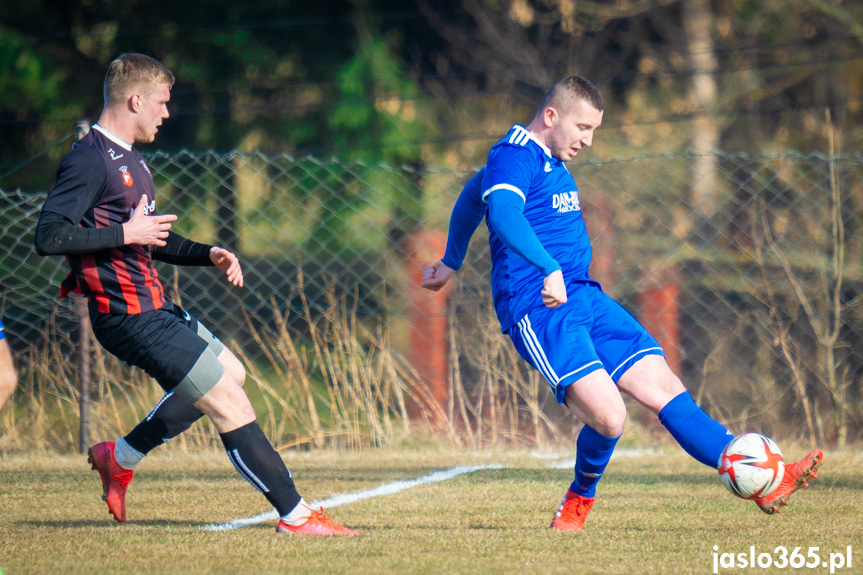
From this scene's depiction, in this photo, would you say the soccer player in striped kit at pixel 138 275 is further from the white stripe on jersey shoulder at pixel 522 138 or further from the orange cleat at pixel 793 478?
the orange cleat at pixel 793 478

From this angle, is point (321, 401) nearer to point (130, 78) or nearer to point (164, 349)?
point (164, 349)

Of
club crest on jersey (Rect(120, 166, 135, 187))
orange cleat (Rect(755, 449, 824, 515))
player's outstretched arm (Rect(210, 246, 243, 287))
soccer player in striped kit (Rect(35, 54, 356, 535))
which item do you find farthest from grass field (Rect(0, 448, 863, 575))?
club crest on jersey (Rect(120, 166, 135, 187))

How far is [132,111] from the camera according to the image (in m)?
3.57

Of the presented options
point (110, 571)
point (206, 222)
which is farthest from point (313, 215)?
point (110, 571)

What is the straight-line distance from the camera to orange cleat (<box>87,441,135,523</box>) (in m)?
3.86

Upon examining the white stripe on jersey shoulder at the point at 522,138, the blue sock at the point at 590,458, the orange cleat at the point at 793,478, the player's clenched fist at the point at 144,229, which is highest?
the white stripe on jersey shoulder at the point at 522,138

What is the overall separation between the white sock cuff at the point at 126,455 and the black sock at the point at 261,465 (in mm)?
630

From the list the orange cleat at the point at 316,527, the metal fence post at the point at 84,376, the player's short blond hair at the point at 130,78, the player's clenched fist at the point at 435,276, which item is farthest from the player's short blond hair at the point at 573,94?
the metal fence post at the point at 84,376

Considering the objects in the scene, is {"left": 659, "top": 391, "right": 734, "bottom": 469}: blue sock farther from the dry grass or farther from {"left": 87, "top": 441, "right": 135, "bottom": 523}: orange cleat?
the dry grass

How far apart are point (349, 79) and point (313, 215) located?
8.20 feet

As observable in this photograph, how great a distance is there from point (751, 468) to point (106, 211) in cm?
249

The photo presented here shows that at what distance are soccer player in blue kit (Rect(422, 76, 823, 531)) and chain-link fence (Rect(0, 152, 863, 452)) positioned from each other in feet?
6.89

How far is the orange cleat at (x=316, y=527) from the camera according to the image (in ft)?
11.5

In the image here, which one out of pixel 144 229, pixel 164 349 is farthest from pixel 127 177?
pixel 164 349
